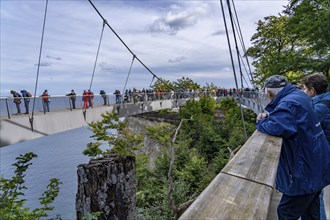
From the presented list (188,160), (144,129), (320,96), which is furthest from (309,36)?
(144,129)

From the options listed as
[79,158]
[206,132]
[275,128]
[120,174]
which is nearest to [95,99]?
[206,132]

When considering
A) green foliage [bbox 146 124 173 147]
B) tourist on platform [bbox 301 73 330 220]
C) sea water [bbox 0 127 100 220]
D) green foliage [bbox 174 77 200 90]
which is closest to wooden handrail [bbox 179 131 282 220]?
tourist on platform [bbox 301 73 330 220]

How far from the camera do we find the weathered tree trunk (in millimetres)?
2551

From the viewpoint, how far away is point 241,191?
96 cm

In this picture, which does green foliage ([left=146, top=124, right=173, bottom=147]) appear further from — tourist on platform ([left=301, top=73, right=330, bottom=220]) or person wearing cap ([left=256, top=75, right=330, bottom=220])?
person wearing cap ([left=256, top=75, right=330, bottom=220])

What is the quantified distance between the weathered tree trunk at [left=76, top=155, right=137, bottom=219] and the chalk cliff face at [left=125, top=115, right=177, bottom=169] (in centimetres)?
1973

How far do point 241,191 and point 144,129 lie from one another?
24.8 meters

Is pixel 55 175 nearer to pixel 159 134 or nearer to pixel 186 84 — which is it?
pixel 159 134

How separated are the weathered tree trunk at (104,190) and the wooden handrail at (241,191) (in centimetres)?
152

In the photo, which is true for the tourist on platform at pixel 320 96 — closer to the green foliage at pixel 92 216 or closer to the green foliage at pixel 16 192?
the green foliage at pixel 92 216

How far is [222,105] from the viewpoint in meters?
27.8

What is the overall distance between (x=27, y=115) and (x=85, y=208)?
8.65 metres

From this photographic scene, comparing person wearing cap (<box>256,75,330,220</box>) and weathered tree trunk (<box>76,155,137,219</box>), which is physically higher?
person wearing cap (<box>256,75,330,220</box>)

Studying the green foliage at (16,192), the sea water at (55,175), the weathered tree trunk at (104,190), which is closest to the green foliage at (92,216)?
the weathered tree trunk at (104,190)
